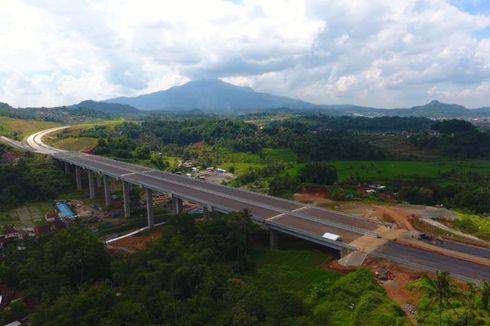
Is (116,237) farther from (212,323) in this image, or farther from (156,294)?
(212,323)

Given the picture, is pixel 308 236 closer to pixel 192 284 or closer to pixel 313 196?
pixel 192 284

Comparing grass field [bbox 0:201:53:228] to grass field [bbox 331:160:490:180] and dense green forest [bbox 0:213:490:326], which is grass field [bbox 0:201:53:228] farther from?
grass field [bbox 331:160:490:180]

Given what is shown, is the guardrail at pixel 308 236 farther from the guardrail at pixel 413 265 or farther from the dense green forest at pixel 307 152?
the dense green forest at pixel 307 152

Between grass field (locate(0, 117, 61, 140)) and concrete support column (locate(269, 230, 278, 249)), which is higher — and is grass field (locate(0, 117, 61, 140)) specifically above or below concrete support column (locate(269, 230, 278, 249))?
above

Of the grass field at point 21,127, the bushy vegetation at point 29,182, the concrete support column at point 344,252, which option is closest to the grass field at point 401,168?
the concrete support column at point 344,252

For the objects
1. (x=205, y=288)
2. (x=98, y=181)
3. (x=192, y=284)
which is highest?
(x=205, y=288)

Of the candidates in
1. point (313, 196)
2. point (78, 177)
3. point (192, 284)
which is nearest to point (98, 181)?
point (78, 177)

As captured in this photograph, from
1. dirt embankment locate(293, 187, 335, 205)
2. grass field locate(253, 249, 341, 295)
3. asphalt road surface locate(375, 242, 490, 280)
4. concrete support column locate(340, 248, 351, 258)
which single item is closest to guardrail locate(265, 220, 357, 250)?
concrete support column locate(340, 248, 351, 258)

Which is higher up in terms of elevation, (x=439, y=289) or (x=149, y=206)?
(x=439, y=289)
